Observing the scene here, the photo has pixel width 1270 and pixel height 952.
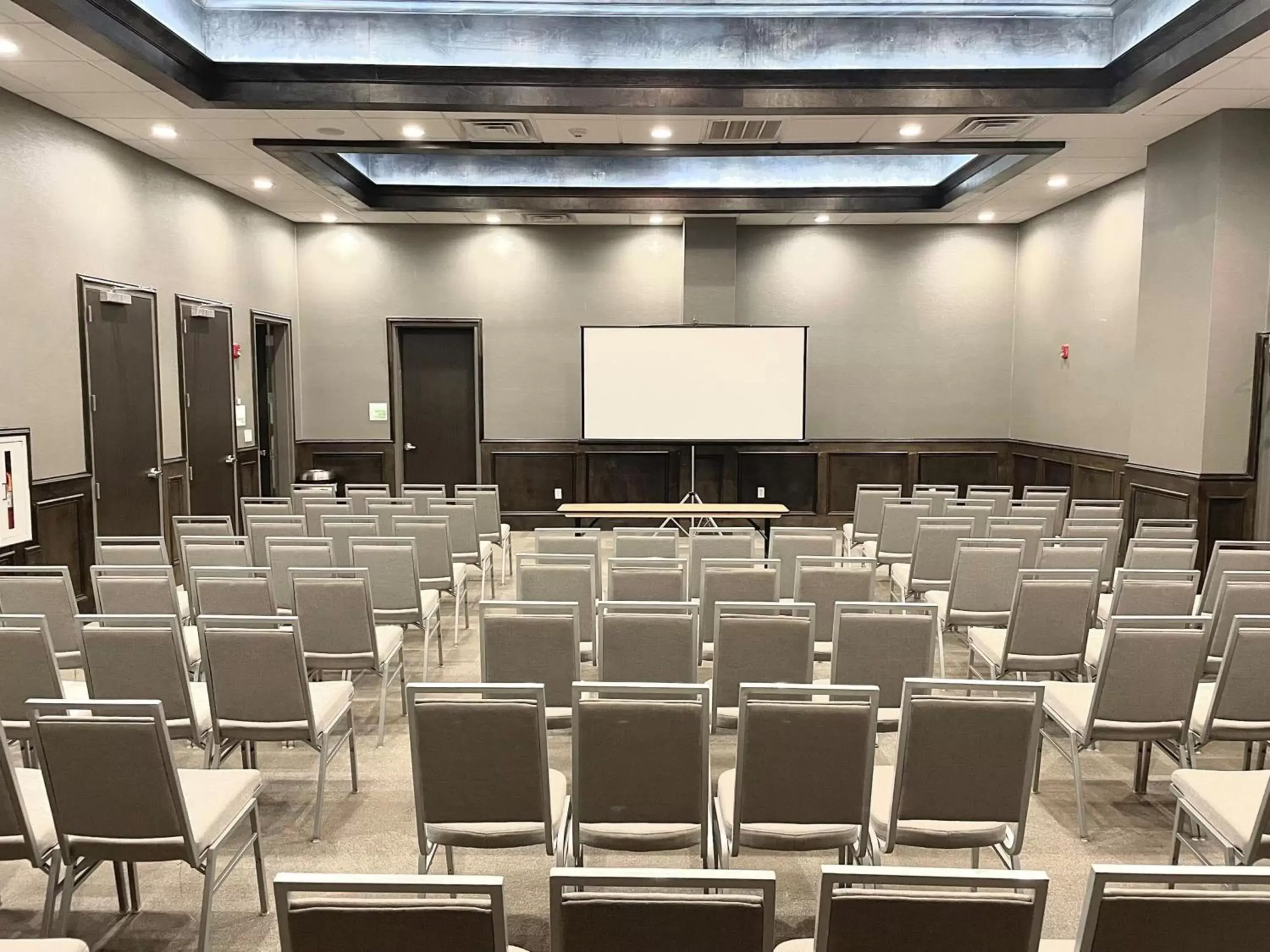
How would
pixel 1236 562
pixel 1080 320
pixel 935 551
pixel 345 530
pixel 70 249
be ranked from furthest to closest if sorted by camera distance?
1. pixel 1080 320
2. pixel 70 249
3. pixel 345 530
4. pixel 935 551
5. pixel 1236 562

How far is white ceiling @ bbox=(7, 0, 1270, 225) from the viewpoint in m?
5.37

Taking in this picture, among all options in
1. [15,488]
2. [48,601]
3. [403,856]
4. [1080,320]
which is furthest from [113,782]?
[1080,320]

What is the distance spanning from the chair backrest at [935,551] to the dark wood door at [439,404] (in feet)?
22.3

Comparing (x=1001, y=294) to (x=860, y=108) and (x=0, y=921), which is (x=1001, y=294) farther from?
(x=0, y=921)

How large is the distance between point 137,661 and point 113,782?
2.94ft

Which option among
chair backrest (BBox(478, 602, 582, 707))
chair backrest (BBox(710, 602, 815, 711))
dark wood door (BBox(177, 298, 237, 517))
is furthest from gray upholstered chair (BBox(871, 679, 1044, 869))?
dark wood door (BBox(177, 298, 237, 517))

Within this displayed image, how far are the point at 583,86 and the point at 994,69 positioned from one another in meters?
2.92

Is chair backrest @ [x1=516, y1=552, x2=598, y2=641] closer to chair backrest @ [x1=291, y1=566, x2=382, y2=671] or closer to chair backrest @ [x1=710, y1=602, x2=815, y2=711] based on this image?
chair backrest @ [x1=291, y1=566, x2=382, y2=671]

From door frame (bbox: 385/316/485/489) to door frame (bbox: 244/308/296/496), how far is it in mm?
1138

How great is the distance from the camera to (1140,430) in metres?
7.56

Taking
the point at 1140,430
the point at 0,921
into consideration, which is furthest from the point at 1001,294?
the point at 0,921

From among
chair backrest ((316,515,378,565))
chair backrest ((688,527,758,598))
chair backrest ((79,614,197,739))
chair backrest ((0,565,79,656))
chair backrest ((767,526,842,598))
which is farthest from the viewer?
chair backrest ((316,515,378,565))

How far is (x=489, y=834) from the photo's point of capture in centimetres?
257

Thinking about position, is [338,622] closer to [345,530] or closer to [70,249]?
[345,530]
